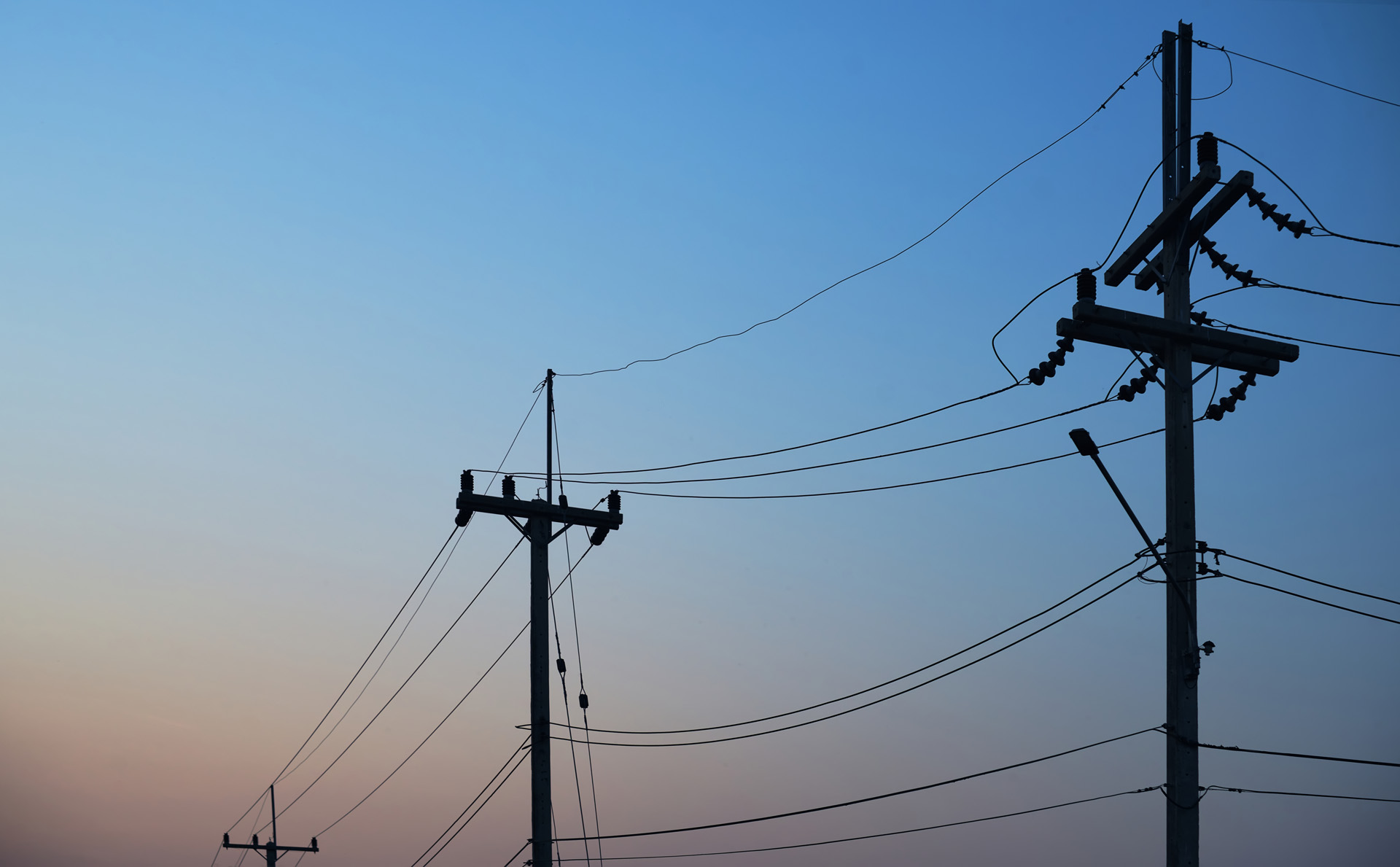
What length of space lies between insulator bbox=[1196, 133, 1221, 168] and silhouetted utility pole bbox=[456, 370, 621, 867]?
1258 cm

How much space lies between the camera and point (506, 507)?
76.7 ft

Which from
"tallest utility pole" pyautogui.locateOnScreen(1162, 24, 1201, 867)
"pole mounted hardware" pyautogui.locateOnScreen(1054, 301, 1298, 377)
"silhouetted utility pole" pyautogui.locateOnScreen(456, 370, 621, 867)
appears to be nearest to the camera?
"tallest utility pole" pyautogui.locateOnScreen(1162, 24, 1201, 867)

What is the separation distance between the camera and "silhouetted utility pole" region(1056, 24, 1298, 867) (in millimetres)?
13570

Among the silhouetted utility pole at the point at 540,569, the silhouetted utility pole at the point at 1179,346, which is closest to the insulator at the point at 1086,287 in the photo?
the silhouetted utility pole at the point at 1179,346

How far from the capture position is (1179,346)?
48.4 feet

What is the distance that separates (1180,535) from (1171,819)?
2904mm

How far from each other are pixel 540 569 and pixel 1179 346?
12.0 meters

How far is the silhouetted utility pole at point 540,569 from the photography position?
2153cm

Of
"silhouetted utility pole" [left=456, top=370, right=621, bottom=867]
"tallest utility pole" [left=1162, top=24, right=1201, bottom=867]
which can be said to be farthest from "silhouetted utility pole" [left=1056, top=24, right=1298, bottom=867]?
"silhouetted utility pole" [left=456, top=370, right=621, bottom=867]

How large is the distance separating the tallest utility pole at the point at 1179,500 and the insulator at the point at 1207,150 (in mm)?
225

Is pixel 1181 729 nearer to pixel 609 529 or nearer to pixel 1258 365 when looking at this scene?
pixel 1258 365

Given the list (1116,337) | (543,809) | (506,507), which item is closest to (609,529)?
(506,507)

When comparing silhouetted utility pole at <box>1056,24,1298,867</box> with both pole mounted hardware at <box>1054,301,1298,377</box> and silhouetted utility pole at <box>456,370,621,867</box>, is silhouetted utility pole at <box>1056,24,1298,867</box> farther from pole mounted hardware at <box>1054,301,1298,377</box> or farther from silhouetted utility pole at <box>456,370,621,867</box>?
silhouetted utility pole at <box>456,370,621,867</box>

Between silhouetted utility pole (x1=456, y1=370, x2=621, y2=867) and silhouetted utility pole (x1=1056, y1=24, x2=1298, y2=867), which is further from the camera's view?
silhouetted utility pole (x1=456, y1=370, x2=621, y2=867)
